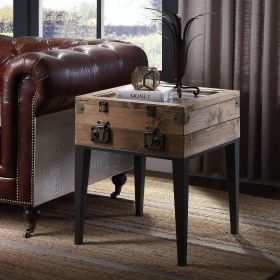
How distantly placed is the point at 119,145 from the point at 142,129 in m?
0.12

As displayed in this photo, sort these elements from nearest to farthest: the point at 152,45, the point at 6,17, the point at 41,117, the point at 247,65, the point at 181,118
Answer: the point at 181,118 → the point at 41,117 → the point at 247,65 → the point at 152,45 → the point at 6,17

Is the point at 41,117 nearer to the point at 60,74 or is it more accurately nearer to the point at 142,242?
the point at 60,74

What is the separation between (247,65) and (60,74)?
1253mm

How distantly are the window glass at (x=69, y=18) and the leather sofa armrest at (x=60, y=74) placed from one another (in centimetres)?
104

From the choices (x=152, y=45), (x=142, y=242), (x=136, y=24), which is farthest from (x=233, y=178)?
(x=136, y=24)

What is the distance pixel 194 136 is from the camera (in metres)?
3.12

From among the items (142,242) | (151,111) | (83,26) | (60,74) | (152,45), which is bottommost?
(142,242)

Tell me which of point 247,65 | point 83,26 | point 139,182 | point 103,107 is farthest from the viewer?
point 83,26

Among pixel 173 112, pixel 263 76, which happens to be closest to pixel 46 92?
pixel 173 112

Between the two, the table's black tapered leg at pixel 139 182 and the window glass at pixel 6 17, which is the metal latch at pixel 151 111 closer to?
the table's black tapered leg at pixel 139 182

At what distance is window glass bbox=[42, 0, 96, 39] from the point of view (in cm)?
483

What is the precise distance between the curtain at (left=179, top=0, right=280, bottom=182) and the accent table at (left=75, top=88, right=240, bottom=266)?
0.78m

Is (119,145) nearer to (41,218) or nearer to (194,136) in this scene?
(194,136)

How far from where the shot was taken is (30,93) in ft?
11.0
